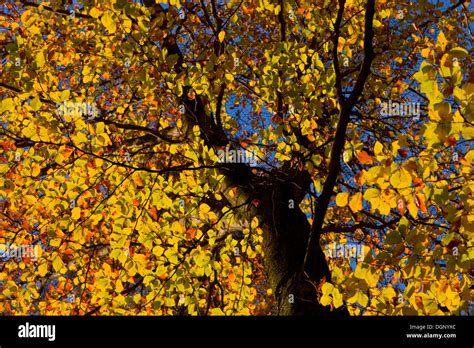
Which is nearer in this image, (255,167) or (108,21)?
(108,21)

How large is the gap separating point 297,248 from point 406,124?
18.4 feet

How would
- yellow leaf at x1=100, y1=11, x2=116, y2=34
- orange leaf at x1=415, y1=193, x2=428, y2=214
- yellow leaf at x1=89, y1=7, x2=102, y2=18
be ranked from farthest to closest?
1. yellow leaf at x1=89, y1=7, x2=102, y2=18
2. yellow leaf at x1=100, y1=11, x2=116, y2=34
3. orange leaf at x1=415, y1=193, x2=428, y2=214

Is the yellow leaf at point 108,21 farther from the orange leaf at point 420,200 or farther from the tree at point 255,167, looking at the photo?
the orange leaf at point 420,200

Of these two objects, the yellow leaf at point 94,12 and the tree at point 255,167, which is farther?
the yellow leaf at point 94,12

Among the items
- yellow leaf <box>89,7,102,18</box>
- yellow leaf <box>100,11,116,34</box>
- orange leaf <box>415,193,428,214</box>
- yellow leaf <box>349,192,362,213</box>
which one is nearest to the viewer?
orange leaf <box>415,193,428,214</box>

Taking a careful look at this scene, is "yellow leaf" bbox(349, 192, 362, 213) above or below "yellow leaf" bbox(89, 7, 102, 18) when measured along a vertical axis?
below

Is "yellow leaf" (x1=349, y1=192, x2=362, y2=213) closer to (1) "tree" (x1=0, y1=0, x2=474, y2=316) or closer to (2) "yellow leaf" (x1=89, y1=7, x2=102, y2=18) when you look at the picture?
(1) "tree" (x1=0, y1=0, x2=474, y2=316)

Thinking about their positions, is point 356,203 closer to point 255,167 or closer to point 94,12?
point 255,167

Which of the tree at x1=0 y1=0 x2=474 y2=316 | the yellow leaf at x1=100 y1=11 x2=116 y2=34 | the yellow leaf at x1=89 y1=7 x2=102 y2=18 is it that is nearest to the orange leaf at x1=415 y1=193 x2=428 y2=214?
the tree at x1=0 y1=0 x2=474 y2=316


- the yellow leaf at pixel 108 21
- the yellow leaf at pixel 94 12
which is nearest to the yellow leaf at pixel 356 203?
the yellow leaf at pixel 108 21

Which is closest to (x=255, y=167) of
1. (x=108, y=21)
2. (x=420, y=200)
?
(x=108, y=21)

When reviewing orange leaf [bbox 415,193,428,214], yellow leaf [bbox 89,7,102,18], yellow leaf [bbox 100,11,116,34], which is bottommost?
orange leaf [bbox 415,193,428,214]

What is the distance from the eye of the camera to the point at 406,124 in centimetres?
1085

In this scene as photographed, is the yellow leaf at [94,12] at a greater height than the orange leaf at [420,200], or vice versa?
the yellow leaf at [94,12]
